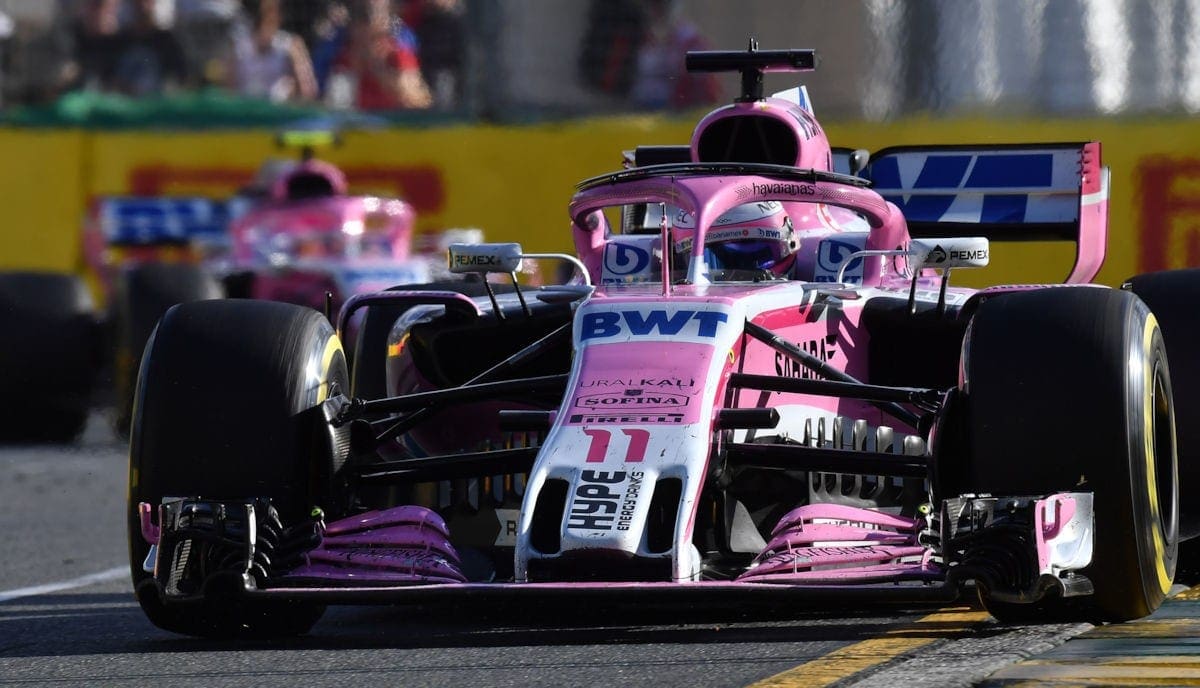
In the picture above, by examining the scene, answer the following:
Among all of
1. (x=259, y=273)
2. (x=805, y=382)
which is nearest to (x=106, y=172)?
(x=259, y=273)

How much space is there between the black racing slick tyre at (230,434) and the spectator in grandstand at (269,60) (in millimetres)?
10511

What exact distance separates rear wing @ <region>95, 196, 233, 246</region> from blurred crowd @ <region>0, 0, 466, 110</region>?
3.26ft

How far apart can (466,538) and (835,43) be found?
8.48 m

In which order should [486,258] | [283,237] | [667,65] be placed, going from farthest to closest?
1. [283,237]
2. [667,65]
3. [486,258]

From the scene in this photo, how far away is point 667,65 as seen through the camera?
14438 millimetres

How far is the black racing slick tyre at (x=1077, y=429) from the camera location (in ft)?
16.3

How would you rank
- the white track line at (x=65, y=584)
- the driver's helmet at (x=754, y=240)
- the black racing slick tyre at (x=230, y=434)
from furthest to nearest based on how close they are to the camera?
the driver's helmet at (x=754, y=240)
the white track line at (x=65, y=584)
the black racing slick tyre at (x=230, y=434)

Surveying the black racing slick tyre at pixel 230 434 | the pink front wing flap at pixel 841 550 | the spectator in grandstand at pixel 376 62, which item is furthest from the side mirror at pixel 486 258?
the spectator in grandstand at pixel 376 62

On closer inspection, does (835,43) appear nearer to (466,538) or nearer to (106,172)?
(106,172)

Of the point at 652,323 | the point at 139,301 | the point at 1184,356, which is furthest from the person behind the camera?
the point at 139,301

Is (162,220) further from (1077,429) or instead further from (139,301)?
(1077,429)

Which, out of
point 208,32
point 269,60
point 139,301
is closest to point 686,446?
point 139,301

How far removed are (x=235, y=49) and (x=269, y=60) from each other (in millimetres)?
282

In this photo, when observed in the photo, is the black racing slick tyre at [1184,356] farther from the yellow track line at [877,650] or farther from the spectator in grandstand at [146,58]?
the spectator in grandstand at [146,58]
